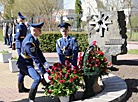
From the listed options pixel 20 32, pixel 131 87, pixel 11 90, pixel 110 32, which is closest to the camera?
pixel 131 87

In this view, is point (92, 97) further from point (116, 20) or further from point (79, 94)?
point (116, 20)

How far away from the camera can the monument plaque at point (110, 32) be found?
7812 millimetres

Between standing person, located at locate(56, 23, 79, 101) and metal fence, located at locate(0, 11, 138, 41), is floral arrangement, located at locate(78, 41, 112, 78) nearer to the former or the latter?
standing person, located at locate(56, 23, 79, 101)

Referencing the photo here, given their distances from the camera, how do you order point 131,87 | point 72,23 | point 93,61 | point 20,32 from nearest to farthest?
1. point 93,61
2. point 131,87
3. point 20,32
4. point 72,23

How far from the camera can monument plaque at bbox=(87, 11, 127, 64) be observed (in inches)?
308

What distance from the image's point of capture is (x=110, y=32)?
8102 mm

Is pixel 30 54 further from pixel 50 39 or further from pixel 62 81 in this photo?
pixel 50 39

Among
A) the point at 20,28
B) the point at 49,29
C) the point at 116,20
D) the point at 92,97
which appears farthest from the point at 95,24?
the point at 49,29

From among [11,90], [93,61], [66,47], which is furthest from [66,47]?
[11,90]

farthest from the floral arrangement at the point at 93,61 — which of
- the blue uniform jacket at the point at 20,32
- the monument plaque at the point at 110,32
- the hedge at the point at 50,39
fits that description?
the hedge at the point at 50,39

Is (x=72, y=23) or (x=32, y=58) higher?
(x=72, y=23)

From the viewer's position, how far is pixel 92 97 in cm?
430

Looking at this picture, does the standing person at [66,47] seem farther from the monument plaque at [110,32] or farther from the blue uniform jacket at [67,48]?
the monument plaque at [110,32]

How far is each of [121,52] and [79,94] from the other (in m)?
3.56
